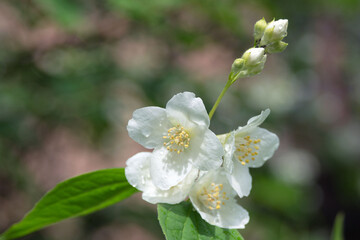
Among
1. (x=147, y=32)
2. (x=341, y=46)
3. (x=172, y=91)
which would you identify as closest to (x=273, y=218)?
(x=172, y=91)

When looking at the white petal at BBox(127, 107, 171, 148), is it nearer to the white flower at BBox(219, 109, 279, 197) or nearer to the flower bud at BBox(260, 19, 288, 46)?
the white flower at BBox(219, 109, 279, 197)

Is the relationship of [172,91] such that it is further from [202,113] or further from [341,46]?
[341,46]

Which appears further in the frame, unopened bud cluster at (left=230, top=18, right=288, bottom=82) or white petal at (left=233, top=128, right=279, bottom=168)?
white petal at (left=233, top=128, right=279, bottom=168)

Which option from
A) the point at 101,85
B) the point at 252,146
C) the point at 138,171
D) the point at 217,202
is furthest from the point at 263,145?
the point at 101,85

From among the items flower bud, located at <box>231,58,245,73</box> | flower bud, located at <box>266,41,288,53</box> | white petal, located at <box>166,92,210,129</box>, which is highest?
flower bud, located at <box>266,41,288,53</box>

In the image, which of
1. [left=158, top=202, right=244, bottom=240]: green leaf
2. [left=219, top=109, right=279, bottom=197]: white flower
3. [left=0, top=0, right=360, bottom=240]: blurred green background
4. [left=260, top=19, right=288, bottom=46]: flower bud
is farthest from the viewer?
[left=0, top=0, right=360, bottom=240]: blurred green background

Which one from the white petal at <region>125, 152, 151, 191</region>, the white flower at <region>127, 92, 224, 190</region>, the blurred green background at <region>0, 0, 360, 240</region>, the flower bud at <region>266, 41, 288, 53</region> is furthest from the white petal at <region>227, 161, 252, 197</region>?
the blurred green background at <region>0, 0, 360, 240</region>

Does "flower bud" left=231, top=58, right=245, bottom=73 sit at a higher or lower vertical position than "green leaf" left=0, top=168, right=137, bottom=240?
higher

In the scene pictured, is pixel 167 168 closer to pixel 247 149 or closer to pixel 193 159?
pixel 193 159
